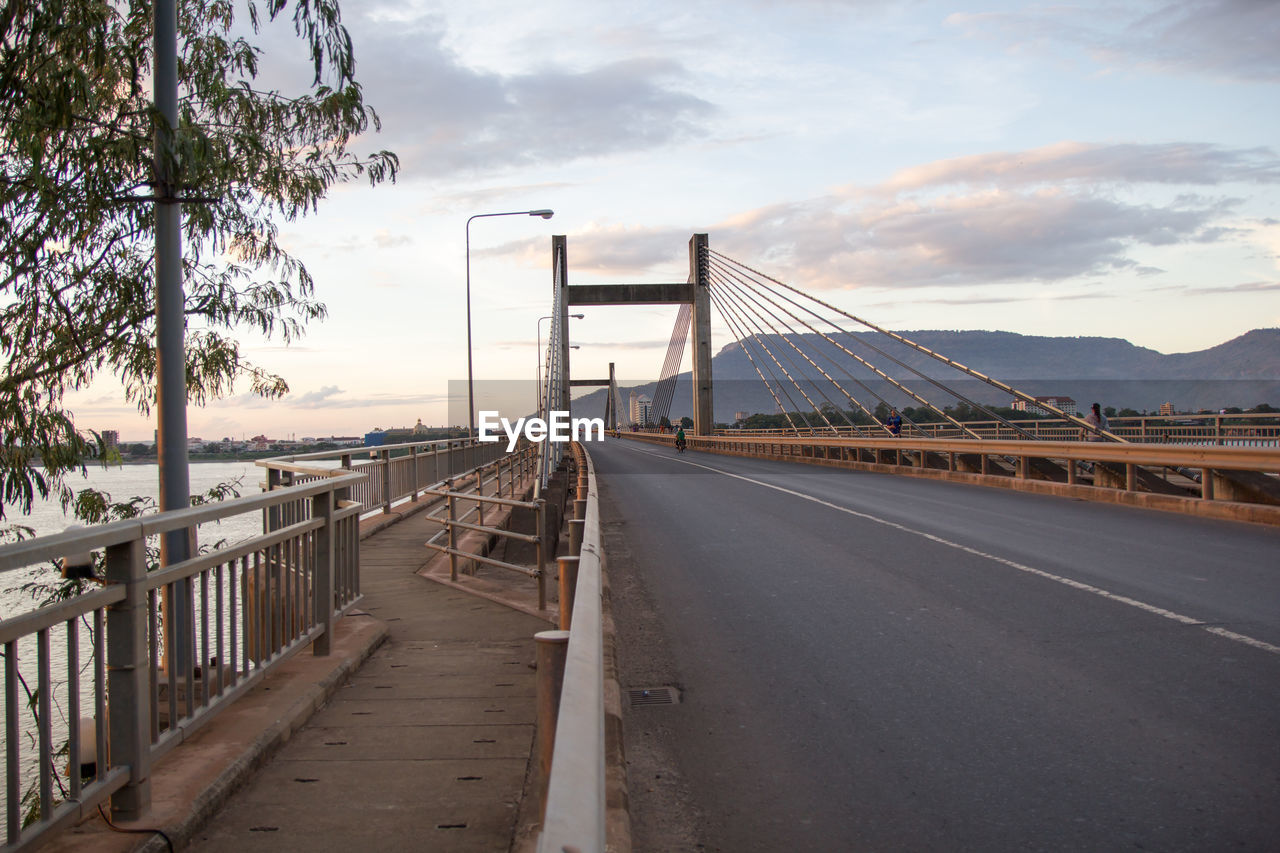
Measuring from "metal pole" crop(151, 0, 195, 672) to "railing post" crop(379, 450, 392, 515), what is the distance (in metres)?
10.5

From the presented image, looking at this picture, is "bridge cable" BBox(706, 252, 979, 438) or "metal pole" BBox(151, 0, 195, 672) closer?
"metal pole" BBox(151, 0, 195, 672)

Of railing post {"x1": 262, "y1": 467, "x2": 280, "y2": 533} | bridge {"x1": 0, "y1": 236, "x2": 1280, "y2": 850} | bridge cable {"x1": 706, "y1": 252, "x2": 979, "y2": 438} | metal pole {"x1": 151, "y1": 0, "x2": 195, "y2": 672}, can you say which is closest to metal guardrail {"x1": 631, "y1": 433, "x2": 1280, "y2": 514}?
bridge cable {"x1": 706, "y1": 252, "x2": 979, "y2": 438}

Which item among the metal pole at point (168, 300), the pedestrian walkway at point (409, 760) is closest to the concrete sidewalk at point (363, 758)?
the pedestrian walkway at point (409, 760)

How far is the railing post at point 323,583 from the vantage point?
6438 millimetres

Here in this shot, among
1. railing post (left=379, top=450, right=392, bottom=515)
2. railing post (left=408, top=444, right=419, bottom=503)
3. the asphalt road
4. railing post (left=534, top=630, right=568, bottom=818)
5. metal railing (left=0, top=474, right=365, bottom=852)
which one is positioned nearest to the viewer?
railing post (left=534, top=630, right=568, bottom=818)

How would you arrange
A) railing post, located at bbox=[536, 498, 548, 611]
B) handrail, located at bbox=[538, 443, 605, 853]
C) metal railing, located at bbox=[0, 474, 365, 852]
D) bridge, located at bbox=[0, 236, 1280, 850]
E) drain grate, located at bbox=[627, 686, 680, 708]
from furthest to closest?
railing post, located at bbox=[536, 498, 548, 611], drain grate, located at bbox=[627, 686, 680, 708], bridge, located at bbox=[0, 236, 1280, 850], metal railing, located at bbox=[0, 474, 365, 852], handrail, located at bbox=[538, 443, 605, 853]

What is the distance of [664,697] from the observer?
5617mm

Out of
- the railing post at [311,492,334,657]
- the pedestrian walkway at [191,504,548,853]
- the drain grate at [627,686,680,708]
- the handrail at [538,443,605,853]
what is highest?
the handrail at [538,443,605,853]

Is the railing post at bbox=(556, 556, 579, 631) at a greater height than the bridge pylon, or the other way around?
the bridge pylon

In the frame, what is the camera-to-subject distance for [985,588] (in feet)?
27.0

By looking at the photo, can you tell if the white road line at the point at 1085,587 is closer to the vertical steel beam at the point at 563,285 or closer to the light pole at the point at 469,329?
the light pole at the point at 469,329

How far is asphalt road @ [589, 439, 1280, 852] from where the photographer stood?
3.82 m

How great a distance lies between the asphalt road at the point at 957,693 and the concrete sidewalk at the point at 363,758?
701 mm

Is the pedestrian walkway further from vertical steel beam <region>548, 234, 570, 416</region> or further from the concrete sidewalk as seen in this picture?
vertical steel beam <region>548, 234, 570, 416</region>
